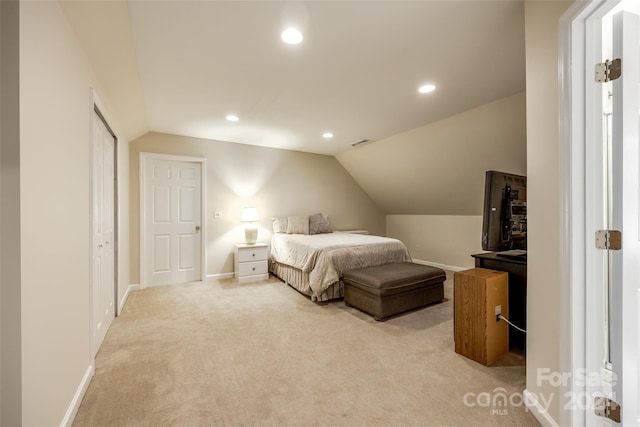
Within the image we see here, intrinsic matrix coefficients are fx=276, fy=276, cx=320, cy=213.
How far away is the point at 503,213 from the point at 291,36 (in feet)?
6.56

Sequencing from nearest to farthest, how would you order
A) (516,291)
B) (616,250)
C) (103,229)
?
(616,250) < (516,291) < (103,229)

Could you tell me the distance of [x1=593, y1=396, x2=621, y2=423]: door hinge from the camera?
Result: 1.23 m

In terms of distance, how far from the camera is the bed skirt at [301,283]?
11.4 ft

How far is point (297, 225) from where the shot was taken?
4.93 m

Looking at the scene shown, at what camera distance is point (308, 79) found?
2570mm

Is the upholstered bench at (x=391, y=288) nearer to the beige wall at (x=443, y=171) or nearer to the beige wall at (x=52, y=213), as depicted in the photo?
the beige wall at (x=443, y=171)

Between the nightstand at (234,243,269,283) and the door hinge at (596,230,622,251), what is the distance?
4044 mm

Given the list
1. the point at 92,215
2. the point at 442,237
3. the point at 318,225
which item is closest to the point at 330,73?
the point at 92,215

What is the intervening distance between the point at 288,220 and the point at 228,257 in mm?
1204

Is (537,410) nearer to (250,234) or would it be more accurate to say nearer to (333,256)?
(333,256)

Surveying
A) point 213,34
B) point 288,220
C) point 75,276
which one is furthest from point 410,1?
point 288,220

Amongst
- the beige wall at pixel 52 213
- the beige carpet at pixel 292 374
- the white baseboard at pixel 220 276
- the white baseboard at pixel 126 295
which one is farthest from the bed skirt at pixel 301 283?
the beige wall at pixel 52 213

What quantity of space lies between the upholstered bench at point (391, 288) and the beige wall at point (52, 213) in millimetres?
2374

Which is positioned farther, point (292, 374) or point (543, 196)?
point (292, 374)
